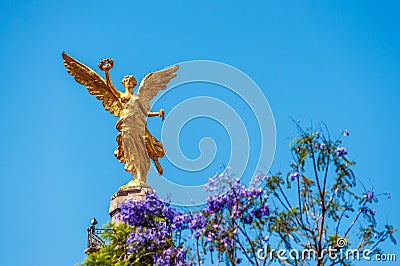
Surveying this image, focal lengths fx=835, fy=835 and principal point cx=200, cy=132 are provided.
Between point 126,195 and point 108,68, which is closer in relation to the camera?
point 126,195

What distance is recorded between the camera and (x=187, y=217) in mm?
18203

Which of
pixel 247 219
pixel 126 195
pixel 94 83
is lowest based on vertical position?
pixel 247 219

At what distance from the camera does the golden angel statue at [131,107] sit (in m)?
26.3

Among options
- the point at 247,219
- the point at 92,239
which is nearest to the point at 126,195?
the point at 92,239

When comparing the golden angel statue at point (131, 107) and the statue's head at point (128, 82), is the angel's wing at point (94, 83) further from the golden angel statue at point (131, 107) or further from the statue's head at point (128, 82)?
the statue's head at point (128, 82)

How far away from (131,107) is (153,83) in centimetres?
151

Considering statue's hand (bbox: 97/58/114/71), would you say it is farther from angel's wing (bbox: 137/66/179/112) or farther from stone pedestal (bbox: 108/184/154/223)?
stone pedestal (bbox: 108/184/154/223)

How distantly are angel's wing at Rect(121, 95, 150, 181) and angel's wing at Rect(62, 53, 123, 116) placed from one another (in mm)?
706

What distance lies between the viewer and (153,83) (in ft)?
91.3

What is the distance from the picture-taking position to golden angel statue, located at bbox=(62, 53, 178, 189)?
26312mm

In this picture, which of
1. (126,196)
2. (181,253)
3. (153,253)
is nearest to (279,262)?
(181,253)

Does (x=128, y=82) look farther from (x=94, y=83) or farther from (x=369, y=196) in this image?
(x=369, y=196)

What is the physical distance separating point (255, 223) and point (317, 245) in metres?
1.31

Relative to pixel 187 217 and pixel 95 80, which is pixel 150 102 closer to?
pixel 95 80
